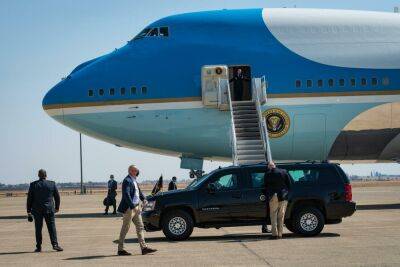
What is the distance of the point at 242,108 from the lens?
1022 inches

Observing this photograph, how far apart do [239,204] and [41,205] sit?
181 inches

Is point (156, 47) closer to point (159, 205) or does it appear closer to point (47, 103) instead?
point (47, 103)

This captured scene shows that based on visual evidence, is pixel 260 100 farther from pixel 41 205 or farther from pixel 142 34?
pixel 41 205

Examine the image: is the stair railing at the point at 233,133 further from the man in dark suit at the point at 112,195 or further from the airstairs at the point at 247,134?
the man in dark suit at the point at 112,195

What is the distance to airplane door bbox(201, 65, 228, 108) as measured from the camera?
25.8m

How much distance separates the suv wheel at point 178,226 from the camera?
15836 millimetres

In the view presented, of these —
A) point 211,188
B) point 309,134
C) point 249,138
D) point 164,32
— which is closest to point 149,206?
point 211,188

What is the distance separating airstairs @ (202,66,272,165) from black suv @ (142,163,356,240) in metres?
7.53

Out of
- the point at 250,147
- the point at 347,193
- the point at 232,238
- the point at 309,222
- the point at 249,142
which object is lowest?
the point at 232,238

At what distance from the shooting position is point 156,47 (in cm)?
2695

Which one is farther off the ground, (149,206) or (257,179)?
(257,179)

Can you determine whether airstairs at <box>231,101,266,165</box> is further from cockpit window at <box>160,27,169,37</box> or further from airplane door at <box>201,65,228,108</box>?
cockpit window at <box>160,27,169,37</box>

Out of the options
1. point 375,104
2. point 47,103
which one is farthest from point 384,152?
point 47,103

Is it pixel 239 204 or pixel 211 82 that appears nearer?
pixel 239 204
